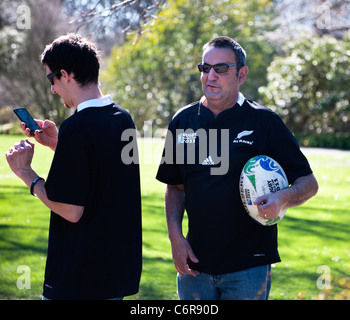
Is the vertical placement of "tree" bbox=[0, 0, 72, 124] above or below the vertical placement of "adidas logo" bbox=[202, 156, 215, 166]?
above

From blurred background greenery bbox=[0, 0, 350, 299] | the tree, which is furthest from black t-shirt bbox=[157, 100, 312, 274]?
the tree

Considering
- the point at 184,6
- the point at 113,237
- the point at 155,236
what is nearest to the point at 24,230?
the point at 155,236

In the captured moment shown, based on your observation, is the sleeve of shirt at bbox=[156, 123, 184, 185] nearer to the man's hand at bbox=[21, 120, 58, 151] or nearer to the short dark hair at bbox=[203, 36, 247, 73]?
the short dark hair at bbox=[203, 36, 247, 73]

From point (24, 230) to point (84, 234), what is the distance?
680cm

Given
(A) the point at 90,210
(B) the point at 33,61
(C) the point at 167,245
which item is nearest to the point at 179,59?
(B) the point at 33,61

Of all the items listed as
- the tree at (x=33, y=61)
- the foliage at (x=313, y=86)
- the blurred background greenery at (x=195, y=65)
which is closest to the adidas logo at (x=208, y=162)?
the blurred background greenery at (x=195, y=65)

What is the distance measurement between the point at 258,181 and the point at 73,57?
1.23 meters

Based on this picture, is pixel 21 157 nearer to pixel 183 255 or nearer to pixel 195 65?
pixel 183 255

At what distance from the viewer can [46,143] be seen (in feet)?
11.3

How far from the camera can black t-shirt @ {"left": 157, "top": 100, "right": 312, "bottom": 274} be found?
10.6ft

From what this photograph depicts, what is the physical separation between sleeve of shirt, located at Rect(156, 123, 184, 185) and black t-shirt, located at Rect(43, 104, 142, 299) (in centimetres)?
63

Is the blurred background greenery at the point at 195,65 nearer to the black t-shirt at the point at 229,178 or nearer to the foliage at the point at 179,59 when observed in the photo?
the foliage at the point at 179,59

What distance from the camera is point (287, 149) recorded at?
3314 millimetres
